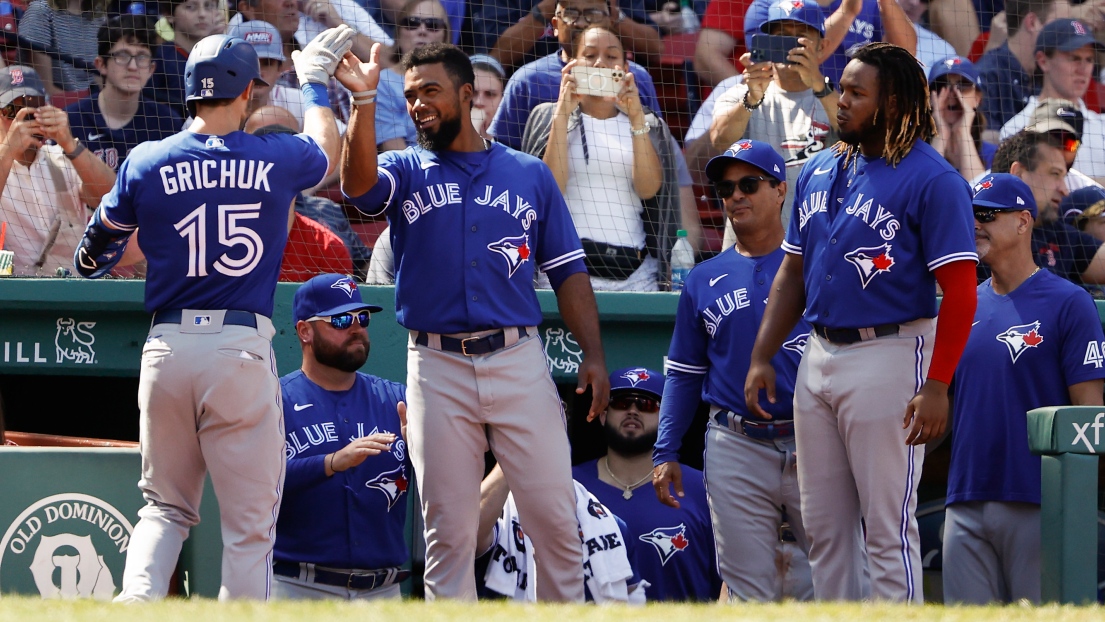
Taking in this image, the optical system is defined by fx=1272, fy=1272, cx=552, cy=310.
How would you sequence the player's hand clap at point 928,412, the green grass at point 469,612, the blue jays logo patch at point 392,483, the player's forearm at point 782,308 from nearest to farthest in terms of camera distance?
the green grass at point 469,612
the player's hand clap at point 928,412
the player's forearm at point 782,308
the blue jays logo patch at point 392,483

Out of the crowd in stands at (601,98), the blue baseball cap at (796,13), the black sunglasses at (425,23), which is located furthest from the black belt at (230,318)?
the black sunglasses at (425,23)

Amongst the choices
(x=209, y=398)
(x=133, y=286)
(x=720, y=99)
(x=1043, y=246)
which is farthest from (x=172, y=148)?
(x=1043, y=246)

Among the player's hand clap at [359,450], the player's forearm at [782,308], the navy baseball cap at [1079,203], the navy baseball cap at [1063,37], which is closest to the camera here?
the player's forearm at [782,308]

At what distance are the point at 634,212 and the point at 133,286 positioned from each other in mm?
2108

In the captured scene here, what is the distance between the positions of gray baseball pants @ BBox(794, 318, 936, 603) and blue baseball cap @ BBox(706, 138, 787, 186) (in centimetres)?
104

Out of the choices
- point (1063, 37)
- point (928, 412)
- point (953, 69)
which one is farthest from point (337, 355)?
point (1063, 37)

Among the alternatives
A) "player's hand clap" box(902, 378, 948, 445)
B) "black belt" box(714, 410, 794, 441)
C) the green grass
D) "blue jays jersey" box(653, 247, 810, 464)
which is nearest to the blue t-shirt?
"blue jays jersey" box(653, 247, 810, 464)

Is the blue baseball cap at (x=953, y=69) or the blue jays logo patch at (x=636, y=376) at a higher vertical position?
the blue baseball cap at (x=953, y=69)

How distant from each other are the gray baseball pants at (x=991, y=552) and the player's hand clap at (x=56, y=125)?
147 inches

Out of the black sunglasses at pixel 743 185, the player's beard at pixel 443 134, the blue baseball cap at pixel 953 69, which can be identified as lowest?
the black sunglasses at pixel 743 185

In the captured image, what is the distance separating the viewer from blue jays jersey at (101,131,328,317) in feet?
11.2

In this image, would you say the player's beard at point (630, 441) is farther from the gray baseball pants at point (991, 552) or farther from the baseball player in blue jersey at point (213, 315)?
the baseball player in blue jersey at point (213, 315)

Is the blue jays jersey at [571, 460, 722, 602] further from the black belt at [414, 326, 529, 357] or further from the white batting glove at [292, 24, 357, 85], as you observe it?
the white batting glove at [292, 24, 357, 85]

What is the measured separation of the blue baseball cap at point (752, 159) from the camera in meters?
4.25
